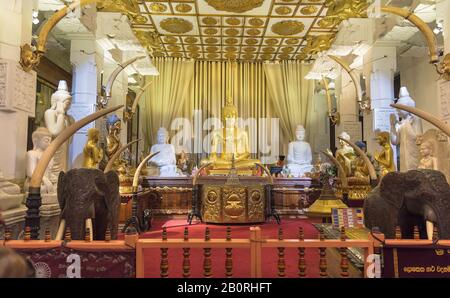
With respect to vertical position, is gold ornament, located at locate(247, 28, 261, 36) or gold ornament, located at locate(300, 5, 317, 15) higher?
gold ornament, located at locate(247, 28, 261, 36)

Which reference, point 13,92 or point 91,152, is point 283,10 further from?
point 13,92

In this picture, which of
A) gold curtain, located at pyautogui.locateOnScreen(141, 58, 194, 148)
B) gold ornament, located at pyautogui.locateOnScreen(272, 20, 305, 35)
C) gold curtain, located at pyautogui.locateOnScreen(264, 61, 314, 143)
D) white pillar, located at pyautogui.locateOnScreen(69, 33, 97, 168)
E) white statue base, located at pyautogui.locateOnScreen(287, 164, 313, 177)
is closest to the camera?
white pillar, located at pyautogui.locateOnScreen(69, 33, 97, 168)

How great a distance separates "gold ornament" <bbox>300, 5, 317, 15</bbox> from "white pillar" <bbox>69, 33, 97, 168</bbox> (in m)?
4.11

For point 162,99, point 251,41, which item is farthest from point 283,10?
point 162,99

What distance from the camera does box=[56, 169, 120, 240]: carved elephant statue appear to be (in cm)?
214

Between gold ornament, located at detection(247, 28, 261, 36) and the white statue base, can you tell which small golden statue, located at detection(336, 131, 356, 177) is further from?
gold ornament, located at detection(247, 28, 261, 36)

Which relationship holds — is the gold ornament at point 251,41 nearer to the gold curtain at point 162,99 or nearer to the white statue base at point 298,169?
the gold curtain at point 162,99

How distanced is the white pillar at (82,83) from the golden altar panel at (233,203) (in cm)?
262

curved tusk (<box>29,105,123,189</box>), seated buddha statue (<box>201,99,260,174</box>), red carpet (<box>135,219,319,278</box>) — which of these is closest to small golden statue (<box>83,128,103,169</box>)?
red carpet (<box>135,219,319,278</box>)

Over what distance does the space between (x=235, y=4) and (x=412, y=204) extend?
5246 mm
